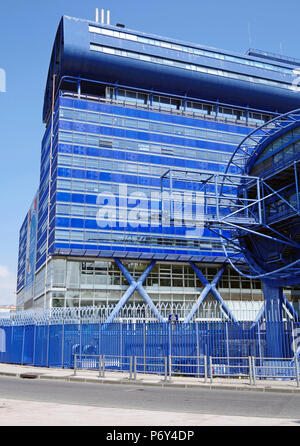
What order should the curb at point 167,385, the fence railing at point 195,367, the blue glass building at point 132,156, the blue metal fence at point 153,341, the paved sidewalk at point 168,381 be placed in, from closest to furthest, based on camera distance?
1. the curb at point 167,385
2. the paved sidewalk at point 168,381
3. the fence railing at point 195,367
4. the blue metal fence at point 153,341
5. the blue glass building at point 132,156

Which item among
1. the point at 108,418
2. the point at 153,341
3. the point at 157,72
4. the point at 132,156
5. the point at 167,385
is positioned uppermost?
the point at 157,72

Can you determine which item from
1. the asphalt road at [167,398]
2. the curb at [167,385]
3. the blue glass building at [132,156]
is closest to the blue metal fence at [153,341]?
the curb at [167,385]

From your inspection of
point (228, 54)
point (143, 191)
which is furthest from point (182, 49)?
point (143, 191)

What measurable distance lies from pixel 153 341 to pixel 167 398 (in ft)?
27.3

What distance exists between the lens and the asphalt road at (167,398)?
12008 mm

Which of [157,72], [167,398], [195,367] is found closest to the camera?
[167,398]

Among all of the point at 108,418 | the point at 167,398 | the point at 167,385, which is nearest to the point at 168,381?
the point at 167,385

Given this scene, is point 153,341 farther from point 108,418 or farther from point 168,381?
point 108,418

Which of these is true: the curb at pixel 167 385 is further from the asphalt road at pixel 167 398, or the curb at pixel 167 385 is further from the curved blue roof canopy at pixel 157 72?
the curved blue roof canopy at pixel 157 72

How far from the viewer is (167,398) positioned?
1453cm

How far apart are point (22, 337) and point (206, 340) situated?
41.7 ft

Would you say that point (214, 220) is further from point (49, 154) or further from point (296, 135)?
point (49, 154)

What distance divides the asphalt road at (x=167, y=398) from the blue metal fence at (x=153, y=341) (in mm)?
4261
